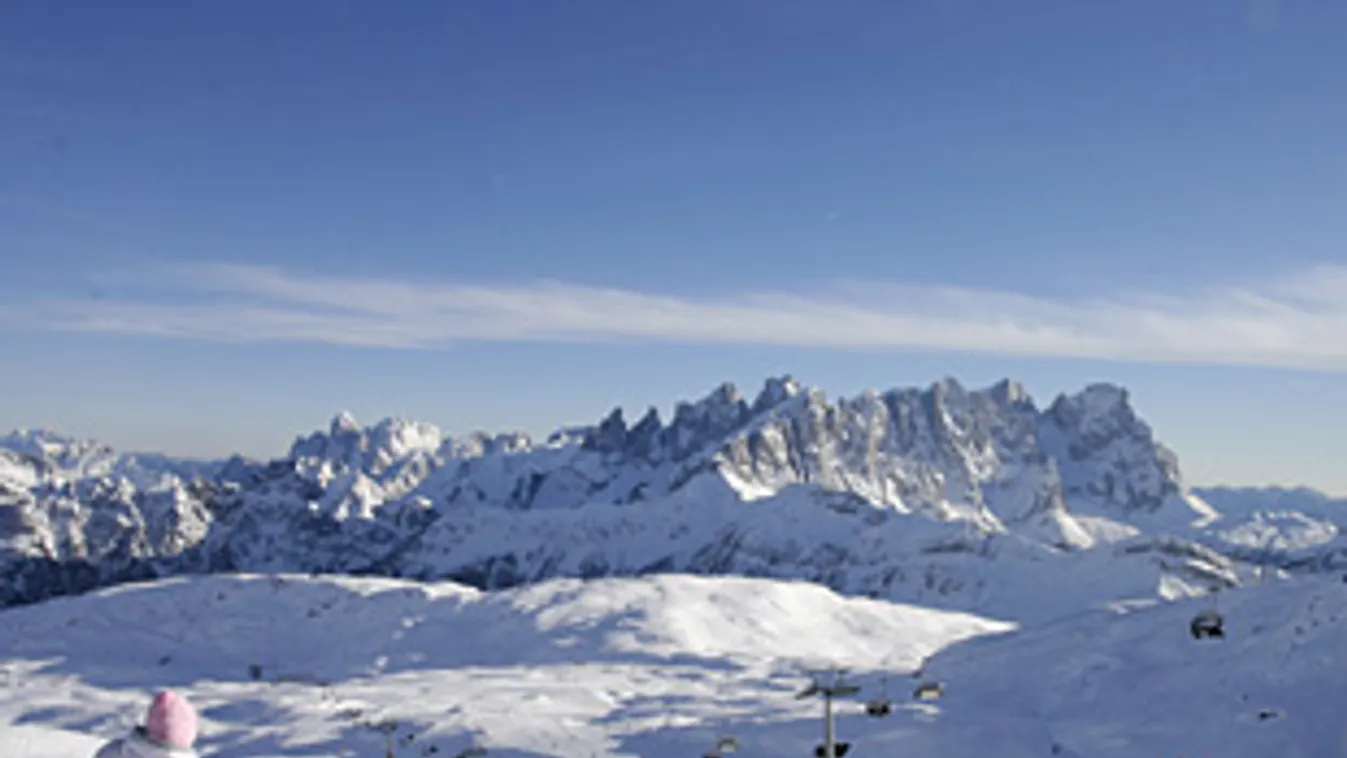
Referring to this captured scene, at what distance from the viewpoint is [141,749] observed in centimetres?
859

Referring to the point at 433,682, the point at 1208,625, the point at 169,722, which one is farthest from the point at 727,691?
the point at 169,722

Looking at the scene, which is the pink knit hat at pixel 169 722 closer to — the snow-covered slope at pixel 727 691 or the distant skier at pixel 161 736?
the distant skier at pixel 161 736

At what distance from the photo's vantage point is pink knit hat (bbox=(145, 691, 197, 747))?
8.65 m

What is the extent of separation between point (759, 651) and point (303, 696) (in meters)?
85.0

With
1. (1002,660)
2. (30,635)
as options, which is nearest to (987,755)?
(1002,660)

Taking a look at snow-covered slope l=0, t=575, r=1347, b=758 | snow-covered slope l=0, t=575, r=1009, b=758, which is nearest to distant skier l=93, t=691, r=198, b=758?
snow-covered slope l=0, t=575, r=1009, b=758

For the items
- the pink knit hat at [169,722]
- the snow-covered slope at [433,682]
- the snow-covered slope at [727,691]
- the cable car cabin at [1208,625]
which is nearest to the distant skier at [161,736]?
the pink knit hat at [169,722]

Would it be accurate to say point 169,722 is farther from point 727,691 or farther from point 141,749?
point 727,691

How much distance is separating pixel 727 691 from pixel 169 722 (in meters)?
128

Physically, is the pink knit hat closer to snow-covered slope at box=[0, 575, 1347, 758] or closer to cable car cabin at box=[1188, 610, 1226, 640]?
snow-covered slope at box=[0, 575, 1347, 758]

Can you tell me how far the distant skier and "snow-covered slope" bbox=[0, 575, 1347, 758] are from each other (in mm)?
18157

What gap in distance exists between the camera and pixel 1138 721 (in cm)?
6838

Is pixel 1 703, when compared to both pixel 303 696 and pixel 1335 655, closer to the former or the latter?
pixel 303 696

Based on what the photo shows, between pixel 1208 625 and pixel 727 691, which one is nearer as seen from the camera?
pixel 1208 625
